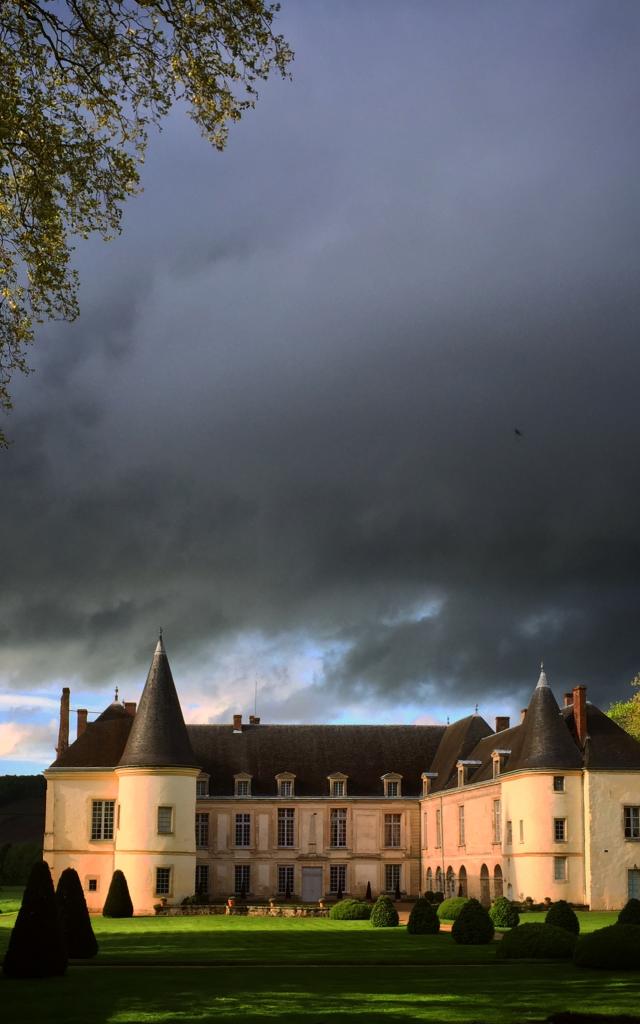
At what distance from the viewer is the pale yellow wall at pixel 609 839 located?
41.8m

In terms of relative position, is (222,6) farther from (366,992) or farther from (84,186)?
(366,992)

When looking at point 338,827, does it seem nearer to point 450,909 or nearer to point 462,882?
point 462,882

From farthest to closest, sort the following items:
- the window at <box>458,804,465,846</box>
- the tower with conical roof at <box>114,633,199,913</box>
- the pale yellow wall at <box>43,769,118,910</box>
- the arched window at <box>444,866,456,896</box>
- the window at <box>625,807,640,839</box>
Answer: the arched window at <box>444,866,456,896</box>, the window at <box>458,804,465,846</box>, the pale yellow wall at <box>43,769,118,910</box>, the tower with conical roof at <box>114,633,199,913</box>, the window at <box>625,807,640,839</box>

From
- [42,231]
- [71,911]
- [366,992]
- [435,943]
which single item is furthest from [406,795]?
[42,231]

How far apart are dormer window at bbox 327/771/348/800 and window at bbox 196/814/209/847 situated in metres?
5.64

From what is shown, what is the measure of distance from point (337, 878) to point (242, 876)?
13.7 feet

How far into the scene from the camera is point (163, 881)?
45.5 m

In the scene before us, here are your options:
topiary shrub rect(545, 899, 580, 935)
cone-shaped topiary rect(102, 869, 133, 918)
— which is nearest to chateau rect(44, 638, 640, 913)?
cone-shaped topiary rect(102, 869, 133, 918)

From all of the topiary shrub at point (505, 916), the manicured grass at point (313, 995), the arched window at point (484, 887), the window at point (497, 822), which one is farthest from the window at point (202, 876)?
the manicured grass at point (313, 995)

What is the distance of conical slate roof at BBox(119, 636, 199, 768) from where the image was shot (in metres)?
45.9

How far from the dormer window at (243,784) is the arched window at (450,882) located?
31.3 feet

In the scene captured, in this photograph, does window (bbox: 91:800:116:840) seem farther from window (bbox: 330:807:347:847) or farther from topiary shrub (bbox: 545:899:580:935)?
topiary shrub (bbox: 545:899:580:935)

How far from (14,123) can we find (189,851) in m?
36.7

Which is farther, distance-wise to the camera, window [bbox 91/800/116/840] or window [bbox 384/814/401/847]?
window [bbox 384/814/401/847]
